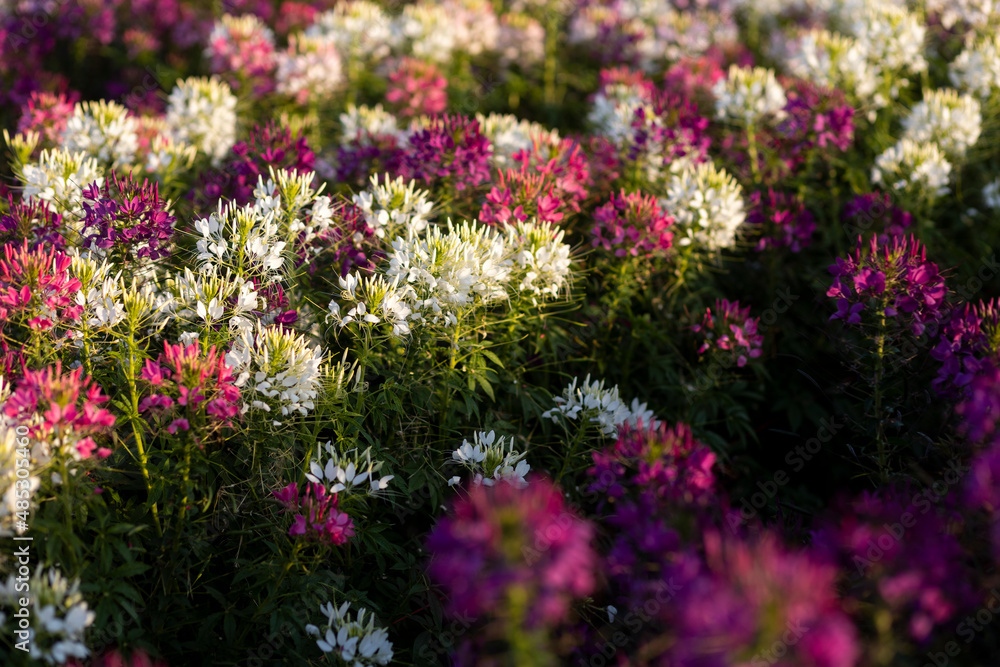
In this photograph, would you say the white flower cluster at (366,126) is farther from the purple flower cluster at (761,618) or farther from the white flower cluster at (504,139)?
the purple flower cluster at (761,618)

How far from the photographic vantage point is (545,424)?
3.38m

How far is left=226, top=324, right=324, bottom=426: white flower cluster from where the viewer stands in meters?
2.53

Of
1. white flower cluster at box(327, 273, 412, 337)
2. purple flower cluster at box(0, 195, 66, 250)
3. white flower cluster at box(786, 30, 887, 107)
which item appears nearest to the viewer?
white flower cluster at box(327, 273, 412, 337)

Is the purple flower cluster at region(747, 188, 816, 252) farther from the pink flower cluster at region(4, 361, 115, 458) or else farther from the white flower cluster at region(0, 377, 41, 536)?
the white flower cluster at region(0, 377, 41, 536)

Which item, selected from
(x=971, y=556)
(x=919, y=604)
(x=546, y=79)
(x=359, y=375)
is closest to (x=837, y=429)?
(x=971, y=556)

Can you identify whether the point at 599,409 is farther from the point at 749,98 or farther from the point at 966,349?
the point at 749,98

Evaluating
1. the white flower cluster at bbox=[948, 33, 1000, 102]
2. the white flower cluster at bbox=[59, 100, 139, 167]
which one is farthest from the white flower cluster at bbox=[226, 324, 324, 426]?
the white flower cluster at bbox=[948, 33, 1000, 102]

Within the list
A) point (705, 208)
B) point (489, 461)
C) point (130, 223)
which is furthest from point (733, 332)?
point (130, 223)

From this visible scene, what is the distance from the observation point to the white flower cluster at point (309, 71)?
5273 millimetres

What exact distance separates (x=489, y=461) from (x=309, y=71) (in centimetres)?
366

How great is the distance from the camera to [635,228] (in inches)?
139

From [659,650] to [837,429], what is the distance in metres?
2.31

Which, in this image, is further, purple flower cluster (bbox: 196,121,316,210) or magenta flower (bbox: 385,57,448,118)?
magenta flower (bbox: 385,57,448,118)

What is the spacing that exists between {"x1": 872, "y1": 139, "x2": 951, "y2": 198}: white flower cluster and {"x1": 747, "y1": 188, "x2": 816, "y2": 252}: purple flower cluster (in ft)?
1.78
